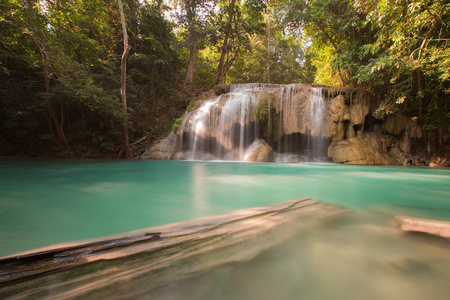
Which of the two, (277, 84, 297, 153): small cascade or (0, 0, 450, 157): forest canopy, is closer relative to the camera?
(0, 0, 450, 157): forest canopy

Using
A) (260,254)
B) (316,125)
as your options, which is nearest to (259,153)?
(316,125)

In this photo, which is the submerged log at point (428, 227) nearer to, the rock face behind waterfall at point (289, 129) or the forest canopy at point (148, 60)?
the forest canopy at point (148, 60)

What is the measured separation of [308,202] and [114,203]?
8.79ft

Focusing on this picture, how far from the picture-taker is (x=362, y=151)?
9.38 m

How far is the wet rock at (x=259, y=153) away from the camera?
9.79 m

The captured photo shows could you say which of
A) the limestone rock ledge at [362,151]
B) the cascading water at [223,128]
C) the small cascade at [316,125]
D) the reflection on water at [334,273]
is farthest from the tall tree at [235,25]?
the reflection on water at [334,273]

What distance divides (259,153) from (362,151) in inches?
193

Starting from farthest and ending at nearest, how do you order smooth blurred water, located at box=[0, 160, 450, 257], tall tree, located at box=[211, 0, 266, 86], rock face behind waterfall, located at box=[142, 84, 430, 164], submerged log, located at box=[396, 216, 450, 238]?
tall tree, located at box=[211, 0, 266, 86], rock face behind waterfall, located at box=[142, 84, 430, 164], smooth blurred water, located at box=[0, 160, 450, 257], submerged log, located at box=[396, 216, 450, 238]

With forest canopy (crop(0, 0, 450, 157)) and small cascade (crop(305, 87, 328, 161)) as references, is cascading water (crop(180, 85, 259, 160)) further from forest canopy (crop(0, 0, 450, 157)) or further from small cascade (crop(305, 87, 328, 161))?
small cascade (crop(305, 87, 328, 161))

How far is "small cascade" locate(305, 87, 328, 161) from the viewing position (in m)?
10.4

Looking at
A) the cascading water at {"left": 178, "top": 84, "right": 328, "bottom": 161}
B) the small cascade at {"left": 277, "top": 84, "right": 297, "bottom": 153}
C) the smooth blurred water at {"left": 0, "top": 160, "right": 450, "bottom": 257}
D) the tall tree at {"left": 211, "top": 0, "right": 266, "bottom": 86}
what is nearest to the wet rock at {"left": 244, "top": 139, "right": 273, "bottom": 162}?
the cascading water at {"left": 178, "top": 84, "right": 328, "bottom": 161}

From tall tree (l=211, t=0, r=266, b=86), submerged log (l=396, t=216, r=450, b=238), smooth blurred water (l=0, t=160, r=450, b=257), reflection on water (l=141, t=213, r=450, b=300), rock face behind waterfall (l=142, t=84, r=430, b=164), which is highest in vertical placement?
tall tree (l=211, t=0, r=266, b=86)

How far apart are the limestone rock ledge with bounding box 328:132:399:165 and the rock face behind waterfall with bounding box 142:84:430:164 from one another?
0.20 feet

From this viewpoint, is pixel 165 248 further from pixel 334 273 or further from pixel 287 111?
pixel 287 111
